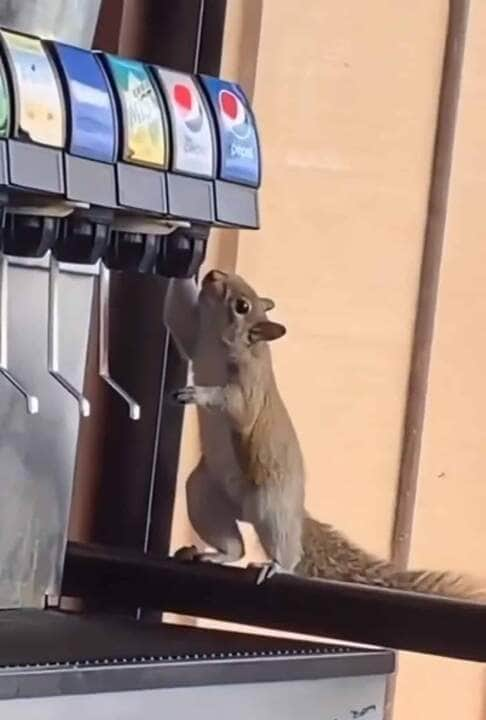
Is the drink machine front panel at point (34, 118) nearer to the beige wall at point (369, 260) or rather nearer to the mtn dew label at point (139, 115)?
the mtn dew label at point (139, 115)

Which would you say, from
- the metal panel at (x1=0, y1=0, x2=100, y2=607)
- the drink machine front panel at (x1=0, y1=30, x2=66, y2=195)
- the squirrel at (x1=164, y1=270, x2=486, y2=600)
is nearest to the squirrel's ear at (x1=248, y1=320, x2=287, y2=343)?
the squirrel at (x1=164, y1=270, x2=486, y2=600)

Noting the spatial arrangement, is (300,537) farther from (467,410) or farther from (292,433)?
(467,410)

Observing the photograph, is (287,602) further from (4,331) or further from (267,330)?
Answer: (267,330)

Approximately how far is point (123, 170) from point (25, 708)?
1.00 ft

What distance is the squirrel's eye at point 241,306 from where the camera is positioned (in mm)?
1354

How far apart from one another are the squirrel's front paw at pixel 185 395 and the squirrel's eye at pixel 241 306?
0.08 meters

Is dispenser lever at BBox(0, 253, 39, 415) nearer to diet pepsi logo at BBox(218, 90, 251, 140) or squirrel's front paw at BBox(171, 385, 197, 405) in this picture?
diet pepsi logo at BBox(218, 90, 251, 140)

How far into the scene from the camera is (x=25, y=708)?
0.77 meters

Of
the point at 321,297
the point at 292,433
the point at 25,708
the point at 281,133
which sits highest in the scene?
the point at 281,133

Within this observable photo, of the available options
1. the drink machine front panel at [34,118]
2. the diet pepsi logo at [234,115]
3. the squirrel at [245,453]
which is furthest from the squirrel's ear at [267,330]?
the drink machine front panel at [34,118]

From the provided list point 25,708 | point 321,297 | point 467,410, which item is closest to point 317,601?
point 25,708

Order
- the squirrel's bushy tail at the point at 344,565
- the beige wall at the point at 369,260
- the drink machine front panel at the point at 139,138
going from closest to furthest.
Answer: the drink machine front panel at the point at 139,138
the squirrel's bushy tail at the point at 344,565
the beige wall at the point at 369,260

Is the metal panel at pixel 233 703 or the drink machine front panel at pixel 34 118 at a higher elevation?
the drink machine front panel at pixel 34 118

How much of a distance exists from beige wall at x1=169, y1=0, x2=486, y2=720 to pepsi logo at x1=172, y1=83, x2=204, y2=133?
50 centimetres
